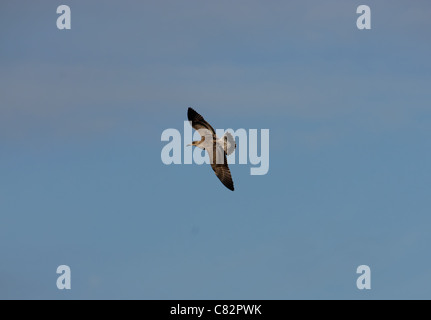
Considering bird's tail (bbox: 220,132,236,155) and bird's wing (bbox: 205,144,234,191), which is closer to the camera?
bird's tail (bbox: 220,132,236,155)

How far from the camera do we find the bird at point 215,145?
277 ft

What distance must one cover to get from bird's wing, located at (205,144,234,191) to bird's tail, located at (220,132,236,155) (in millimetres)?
691

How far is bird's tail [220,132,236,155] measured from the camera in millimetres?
84438

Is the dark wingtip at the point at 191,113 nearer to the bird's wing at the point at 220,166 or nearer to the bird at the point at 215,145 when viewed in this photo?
the bird at the point at 215,145

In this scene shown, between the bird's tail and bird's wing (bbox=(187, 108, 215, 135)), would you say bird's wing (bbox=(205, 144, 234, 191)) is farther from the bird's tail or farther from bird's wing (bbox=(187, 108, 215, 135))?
bird's wing (bbox=(187, 108, 215, 135))

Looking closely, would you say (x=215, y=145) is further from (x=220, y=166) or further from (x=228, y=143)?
(x=220, y=166)

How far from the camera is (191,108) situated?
86562mm

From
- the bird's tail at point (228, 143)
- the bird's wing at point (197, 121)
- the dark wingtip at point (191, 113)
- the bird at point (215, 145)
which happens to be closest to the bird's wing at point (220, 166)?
the bird at point (215, 145)

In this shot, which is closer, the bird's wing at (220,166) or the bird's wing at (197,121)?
the bird's wing at (220,166)

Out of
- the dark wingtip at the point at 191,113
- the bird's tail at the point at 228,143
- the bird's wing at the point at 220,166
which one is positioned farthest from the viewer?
the dark wingtip at the point at 191,113

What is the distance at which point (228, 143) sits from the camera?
84500mm

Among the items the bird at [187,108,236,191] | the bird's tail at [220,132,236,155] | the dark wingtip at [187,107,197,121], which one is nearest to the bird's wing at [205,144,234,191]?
the bird at [187,108,236,191]
